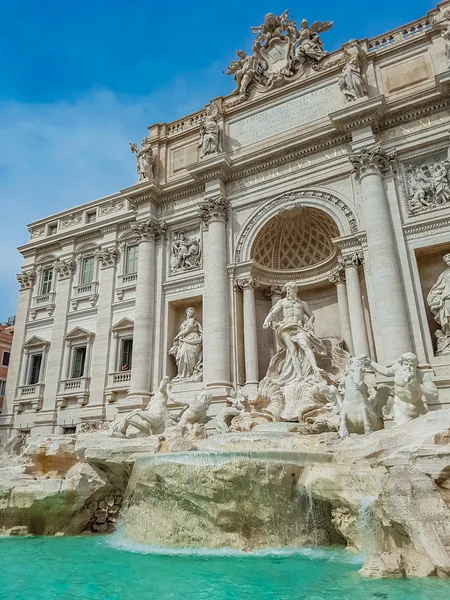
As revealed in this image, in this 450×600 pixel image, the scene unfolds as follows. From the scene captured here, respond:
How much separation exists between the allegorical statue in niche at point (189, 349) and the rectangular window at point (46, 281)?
28.8ft

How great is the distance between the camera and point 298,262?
16.7 metres

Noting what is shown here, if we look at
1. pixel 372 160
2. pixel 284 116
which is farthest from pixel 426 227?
pixel 284 116

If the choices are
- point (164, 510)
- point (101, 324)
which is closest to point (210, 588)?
point (164, 510)

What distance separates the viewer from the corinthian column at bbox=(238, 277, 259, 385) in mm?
14578

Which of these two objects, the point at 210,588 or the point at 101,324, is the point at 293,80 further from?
the point at 210,588

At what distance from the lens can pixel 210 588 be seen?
187 inches

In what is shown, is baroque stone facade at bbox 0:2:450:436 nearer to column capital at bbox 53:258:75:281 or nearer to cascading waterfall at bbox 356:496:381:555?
column capital at bbox 53:258:75:281

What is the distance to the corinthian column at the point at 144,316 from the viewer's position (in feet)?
52.0

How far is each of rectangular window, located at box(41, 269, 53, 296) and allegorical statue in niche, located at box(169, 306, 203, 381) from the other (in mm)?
8782

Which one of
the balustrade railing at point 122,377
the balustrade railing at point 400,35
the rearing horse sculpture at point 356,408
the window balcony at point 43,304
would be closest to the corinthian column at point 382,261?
the rearing horse sculpture at point 356,408

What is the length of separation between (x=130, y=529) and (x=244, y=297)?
356 inches

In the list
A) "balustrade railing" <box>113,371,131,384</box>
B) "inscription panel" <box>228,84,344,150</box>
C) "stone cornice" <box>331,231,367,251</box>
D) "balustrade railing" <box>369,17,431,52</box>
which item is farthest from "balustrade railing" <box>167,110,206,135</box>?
"balustrade railing" <box>113,371,131,384</box>

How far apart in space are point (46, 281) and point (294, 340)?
14025 mm

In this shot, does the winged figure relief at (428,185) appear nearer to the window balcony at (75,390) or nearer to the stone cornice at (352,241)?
the stone cornice at (352,241)
